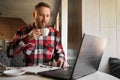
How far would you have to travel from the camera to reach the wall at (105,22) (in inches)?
88.4

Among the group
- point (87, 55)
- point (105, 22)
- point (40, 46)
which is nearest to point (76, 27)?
point (105, 22)

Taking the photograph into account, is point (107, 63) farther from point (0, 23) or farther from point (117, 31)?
point (0, 23)

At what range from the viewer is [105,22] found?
7.47ft

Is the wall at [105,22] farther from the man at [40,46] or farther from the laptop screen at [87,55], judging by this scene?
the laptop screen at [87,55]

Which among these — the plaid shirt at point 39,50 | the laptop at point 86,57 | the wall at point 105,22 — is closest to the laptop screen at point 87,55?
the laptop at point 86,57

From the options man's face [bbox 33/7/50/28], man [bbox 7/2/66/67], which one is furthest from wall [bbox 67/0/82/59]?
man's face [bbox 33/7/50/28]

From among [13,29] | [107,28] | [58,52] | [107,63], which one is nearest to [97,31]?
[107,28]

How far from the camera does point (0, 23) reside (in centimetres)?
738

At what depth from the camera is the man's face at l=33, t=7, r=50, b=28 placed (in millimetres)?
1485

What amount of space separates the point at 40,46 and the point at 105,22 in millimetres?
1047

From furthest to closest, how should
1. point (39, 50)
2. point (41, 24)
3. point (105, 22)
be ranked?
1. point (105, 22)
2. point (39, 50)
3. point (41, 24)

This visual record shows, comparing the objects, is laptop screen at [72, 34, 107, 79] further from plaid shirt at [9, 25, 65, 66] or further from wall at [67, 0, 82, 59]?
wall at [67, 0, 82, 59]

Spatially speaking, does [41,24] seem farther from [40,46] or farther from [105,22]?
[105,22]

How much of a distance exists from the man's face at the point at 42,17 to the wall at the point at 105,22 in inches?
33.0
